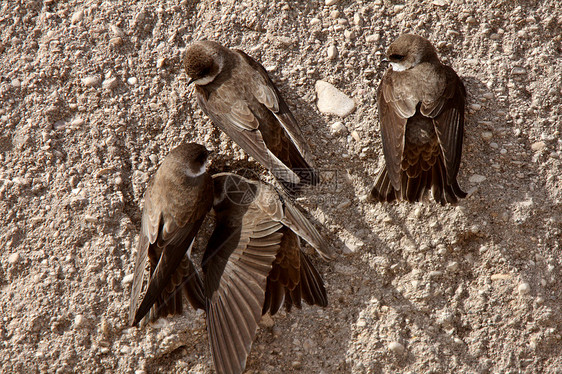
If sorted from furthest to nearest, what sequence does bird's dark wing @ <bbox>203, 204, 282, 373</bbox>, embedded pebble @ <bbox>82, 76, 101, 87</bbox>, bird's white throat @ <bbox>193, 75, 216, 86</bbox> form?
1. embedded pebble @ <bbox>82, 76, 101, 87</bbox>
2. bird's white throat @ <bbox>193, 75, 216, 86</bbox>
3. bird's dark wing @ <bbox>203, 204, 282, 373</bbox>

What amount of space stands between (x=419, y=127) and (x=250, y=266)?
2.66ft

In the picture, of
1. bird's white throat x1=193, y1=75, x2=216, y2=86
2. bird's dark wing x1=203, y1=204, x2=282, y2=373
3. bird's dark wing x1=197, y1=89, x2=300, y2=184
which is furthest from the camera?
bird's white throat x1=193, y1=75, x2=216, y2=86

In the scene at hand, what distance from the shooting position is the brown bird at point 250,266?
7.59 ft

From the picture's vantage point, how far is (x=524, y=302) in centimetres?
241

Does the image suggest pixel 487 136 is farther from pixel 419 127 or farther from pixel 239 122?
pixel 239 122

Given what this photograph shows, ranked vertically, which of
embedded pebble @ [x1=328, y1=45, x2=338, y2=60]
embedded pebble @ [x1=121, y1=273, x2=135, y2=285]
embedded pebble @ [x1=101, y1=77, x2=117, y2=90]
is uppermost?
embedded pebble @ [x1=101, y1=77, x2=117, y2=90]

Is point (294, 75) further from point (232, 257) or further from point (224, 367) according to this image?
point (224, 367)

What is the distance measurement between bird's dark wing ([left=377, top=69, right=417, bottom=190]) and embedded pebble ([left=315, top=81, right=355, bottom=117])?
142 mm

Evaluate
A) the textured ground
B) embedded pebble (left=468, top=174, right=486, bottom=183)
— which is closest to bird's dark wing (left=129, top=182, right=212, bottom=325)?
the textured ground

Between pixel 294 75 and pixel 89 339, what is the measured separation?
1.29m

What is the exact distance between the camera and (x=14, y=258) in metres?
2.54

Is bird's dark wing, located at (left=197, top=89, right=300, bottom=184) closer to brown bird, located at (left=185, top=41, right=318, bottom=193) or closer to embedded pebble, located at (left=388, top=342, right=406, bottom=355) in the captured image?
brown bird, located at (left=185, top=41, right=318, bottom=193)

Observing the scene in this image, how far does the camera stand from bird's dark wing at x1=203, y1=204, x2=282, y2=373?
2.30 m

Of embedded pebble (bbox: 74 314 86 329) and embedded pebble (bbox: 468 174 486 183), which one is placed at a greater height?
embedded pebble (bbox: 74 314 86 329)
